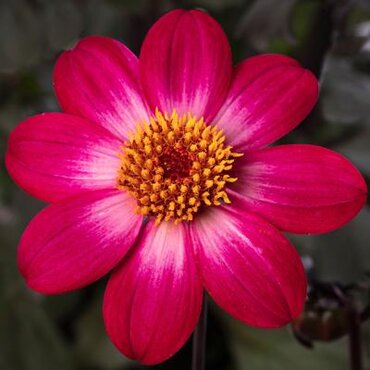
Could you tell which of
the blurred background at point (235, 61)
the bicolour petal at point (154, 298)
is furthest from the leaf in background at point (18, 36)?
the bicolour petal at point (154, 298)

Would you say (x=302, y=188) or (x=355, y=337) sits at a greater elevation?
(x=302, y=188)

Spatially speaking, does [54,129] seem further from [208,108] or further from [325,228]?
[325,228]

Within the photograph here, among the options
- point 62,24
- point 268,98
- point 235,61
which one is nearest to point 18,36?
point 62,24

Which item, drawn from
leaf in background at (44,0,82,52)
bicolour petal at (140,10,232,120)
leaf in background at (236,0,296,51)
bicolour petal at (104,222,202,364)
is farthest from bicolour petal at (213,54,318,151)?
leaf in background at (44,0,82,52)

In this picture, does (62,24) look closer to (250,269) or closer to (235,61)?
(235,61)

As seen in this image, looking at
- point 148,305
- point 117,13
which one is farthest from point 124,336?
point 117,13

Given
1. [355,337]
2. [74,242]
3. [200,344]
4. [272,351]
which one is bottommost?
[272,351]

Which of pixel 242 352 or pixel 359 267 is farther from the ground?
pixel 359 267
